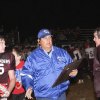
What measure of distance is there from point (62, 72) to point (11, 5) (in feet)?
115

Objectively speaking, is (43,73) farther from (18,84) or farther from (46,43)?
(18,84)

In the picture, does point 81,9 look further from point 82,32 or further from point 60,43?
point 60,43

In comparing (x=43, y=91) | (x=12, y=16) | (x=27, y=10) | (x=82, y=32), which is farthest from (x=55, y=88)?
(x=27, y=10)

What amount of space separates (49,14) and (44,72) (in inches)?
1291

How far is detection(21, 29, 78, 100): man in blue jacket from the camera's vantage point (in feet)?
23.0

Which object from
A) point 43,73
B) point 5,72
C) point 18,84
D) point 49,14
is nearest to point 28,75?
point 43,73

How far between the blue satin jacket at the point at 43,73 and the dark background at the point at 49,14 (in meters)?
26.3

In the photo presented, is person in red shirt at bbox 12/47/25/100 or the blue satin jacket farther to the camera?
person in red shirt at bbox 12/47/25/100

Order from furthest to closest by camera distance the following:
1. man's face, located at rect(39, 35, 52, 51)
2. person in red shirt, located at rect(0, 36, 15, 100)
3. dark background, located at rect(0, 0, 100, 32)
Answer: dark background, located at rect(0, 0, 100, 32), man's face, located at rect(39, 35, 52, 51), person in red shirt, located at rect(0, 36, 15, 100)

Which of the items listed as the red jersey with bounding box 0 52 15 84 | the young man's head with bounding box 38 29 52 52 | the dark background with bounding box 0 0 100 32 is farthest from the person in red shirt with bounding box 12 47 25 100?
the dark background with bounding box 0 0 100 32


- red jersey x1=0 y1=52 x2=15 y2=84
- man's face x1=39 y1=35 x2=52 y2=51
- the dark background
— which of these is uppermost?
the dark background

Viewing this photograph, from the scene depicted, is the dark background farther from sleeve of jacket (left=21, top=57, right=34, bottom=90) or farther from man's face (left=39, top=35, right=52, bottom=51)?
sleeve of jacket (left=21, top=57, right=34, bottom=90)

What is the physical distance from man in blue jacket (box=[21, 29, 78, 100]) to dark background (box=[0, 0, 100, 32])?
1032 inches

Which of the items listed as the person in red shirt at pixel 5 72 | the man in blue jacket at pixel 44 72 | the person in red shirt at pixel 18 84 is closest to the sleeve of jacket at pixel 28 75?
the man in blue jacket at pixel 44 72
